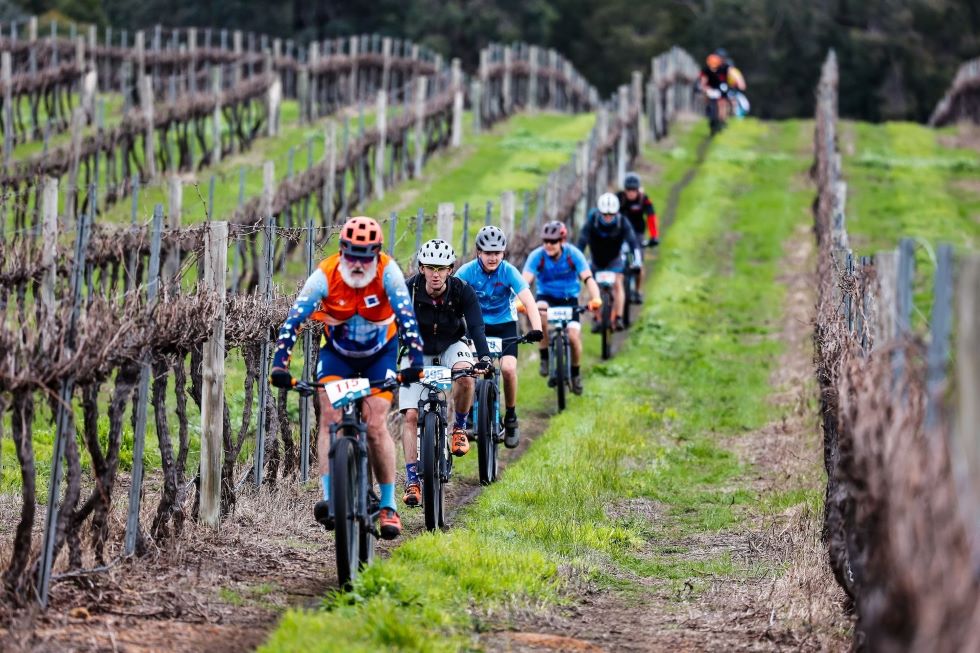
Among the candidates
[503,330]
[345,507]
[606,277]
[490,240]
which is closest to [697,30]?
[606,277]

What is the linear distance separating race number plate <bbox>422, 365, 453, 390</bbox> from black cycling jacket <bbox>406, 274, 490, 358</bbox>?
21 centimetres

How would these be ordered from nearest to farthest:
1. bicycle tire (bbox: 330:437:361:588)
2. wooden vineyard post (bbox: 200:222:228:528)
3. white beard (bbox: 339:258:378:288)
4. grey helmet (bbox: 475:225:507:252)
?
bicycle tire (bbox: 330:437:361:588)
white beard (bbox: 339:258:378:288)
wooden vineyard post (bbox: 200:222:228:528)
grey helmet (bbox: 475:225:507:252)

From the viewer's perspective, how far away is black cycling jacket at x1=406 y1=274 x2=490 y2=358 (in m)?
11.6

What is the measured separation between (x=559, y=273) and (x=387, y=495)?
743 cm

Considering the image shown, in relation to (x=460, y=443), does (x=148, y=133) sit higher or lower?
higher

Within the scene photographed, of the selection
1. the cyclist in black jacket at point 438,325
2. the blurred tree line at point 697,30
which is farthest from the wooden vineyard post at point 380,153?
the blurred tree line at point 697,30

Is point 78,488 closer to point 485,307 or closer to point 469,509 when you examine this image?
point 469,509

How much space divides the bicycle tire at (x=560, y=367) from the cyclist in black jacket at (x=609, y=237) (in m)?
2.87

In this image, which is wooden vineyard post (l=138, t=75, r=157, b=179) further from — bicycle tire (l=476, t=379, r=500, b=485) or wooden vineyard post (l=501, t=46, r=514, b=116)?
bicycle tire (l=476, t=379, r=500, b=485)

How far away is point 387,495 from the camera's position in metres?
9.77

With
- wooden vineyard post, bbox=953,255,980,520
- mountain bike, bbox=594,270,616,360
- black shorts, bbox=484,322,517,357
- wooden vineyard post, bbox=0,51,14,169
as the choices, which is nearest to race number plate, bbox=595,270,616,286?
mountain bike, bbox=594,270,616,360

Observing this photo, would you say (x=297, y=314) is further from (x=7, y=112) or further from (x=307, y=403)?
(x=7, y=112)

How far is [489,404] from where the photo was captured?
13.0 metres

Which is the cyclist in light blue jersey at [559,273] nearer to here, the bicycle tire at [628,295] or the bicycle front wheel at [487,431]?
the bicycle front wheel at [487,431]
